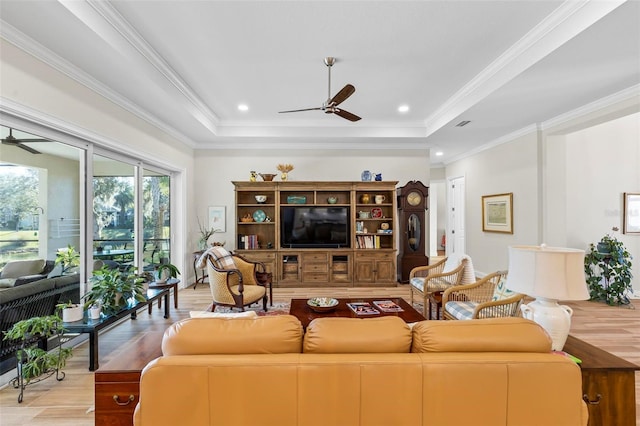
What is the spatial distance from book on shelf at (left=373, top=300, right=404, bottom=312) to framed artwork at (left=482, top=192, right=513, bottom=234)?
3.51 meters

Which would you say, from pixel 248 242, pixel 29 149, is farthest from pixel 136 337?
pixel 248 242

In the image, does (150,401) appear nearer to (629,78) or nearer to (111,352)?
(111,352)

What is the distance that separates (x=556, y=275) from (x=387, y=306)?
166cm

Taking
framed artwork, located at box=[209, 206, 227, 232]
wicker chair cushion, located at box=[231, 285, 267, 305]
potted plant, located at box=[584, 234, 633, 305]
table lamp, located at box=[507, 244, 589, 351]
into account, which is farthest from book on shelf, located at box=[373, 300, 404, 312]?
framed artwork, located at box=[209, 206, 227, 232]

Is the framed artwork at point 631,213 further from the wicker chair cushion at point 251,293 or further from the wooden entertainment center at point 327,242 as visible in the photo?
the wicker chair cushion at point 251,293

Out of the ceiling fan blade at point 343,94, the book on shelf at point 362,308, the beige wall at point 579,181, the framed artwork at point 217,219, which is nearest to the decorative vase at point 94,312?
the book on shelf at point 362,308

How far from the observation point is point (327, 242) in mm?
5578

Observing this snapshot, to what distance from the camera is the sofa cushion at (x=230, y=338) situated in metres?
1.33

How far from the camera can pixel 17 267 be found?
2.50 m

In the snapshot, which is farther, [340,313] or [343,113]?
[343,113]

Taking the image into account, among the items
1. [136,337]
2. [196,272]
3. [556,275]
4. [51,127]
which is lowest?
[136,337]

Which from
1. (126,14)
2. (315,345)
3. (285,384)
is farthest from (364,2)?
(285,384)

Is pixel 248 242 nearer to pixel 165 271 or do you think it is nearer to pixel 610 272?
pixel 165 271

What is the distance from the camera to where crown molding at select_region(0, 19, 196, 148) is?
2.27 metres
